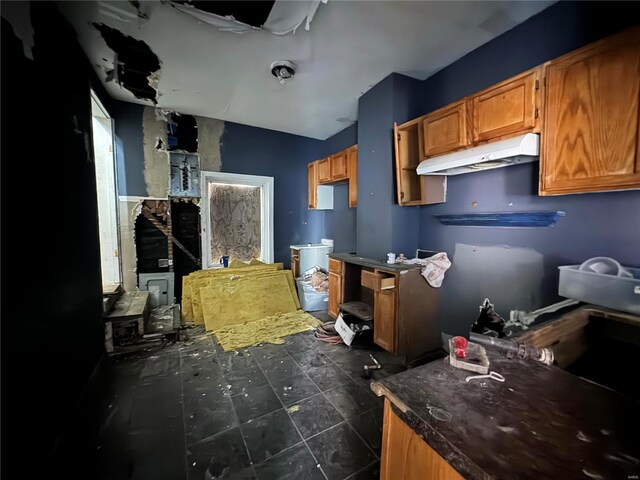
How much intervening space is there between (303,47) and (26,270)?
2339 millimetres

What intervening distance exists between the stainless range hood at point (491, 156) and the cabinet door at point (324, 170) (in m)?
1.66

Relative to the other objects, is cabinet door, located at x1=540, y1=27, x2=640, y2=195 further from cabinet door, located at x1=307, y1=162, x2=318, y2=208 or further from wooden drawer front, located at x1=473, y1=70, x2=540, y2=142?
cabinet door, located at x1=307, y1=162, x2=318, y2=208

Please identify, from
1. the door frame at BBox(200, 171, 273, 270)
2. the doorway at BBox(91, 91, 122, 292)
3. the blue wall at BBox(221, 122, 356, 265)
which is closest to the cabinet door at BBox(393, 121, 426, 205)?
the blue wall at BBox(221, 122, 356, 265)

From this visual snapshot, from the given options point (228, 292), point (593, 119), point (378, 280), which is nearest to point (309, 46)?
point (593, 119)

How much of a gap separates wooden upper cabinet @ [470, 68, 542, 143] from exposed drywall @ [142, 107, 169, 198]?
3.49m

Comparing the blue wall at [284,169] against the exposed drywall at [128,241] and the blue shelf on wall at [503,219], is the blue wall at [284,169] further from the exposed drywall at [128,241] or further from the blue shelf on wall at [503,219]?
the blue shelf on wall at [503,219]

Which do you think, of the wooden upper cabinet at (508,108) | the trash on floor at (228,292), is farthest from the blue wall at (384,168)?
the trash on floor at (228,292)

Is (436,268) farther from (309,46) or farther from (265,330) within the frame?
(309,46)

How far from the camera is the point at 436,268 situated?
2.33m

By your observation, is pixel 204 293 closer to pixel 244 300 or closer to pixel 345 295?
pixel 244 300

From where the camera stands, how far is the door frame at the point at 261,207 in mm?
3582

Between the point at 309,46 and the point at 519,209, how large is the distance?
6.89ft

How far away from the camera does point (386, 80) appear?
8.33 feet

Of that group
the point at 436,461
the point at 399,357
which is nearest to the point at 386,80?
the point at 399,357
